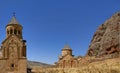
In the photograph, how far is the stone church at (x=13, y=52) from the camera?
141 feet

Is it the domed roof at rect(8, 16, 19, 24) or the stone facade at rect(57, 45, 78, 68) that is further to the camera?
the stone facade at rect(57, 45, 78, 68)

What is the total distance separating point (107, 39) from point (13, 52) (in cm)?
1477

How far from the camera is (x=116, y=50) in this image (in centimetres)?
3806

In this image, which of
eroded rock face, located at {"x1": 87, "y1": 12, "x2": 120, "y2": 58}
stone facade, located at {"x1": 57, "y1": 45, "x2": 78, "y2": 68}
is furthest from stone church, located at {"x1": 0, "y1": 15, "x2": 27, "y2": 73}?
stone facade, located at {"x1": 57, "y1": 45, "x2": 78, "y2": 68}

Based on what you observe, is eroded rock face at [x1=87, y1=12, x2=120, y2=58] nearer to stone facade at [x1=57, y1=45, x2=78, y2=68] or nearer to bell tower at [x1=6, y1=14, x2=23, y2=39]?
bell tower at [x1=6, y1=14, x2=23, y2=39]

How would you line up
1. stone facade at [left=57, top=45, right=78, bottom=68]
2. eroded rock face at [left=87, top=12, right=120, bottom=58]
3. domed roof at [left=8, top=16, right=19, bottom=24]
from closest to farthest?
eroded rock face at [left=87, top=12, right=120, bottom=58], domed roof at [left=8, top=16, right=19, bottom=24], stone facade at [left=57, top=45, right=78, bottom=68]

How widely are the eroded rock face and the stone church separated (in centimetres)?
1117

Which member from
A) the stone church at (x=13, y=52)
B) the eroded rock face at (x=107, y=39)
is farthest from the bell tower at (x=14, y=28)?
the eroded rock face at (x=107, y=39)

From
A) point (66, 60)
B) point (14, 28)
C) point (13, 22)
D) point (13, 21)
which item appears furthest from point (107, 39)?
point (66, 60)

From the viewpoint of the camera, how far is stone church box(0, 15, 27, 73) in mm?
43094

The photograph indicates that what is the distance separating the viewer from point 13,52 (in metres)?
44.0

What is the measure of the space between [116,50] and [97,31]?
9424 millimetres

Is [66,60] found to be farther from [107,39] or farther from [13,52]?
[107,39]

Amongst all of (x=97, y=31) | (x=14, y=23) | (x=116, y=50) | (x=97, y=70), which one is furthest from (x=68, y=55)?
(x=97, y=70)
